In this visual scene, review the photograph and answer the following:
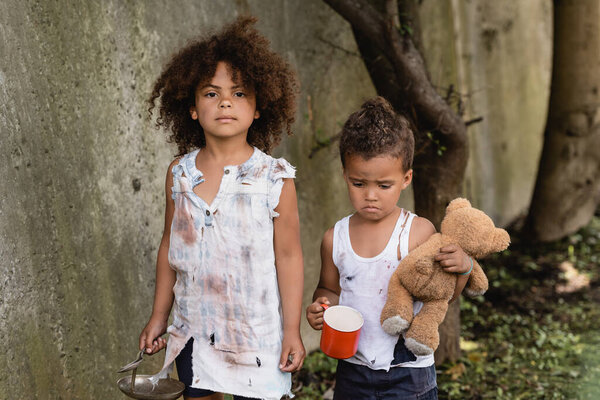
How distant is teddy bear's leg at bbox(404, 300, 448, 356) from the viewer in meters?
2.12

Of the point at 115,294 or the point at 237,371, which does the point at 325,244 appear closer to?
the point at 237,371

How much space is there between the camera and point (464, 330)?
470 cm

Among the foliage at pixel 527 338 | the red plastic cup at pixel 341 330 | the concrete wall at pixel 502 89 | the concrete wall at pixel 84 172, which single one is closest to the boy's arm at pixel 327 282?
the red plastic cup at pixel 341 330

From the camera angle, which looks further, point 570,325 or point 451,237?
point 570,325

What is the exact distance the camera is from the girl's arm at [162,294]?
7.71 feet

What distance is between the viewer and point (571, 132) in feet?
20.7

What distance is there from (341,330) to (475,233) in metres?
0.50

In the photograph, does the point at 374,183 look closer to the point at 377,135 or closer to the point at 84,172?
the point at 377,135

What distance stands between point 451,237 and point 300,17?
7.30 feet

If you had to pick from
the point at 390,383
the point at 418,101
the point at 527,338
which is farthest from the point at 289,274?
the point at 527,338

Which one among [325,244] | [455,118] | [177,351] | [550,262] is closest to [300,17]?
[455,118]

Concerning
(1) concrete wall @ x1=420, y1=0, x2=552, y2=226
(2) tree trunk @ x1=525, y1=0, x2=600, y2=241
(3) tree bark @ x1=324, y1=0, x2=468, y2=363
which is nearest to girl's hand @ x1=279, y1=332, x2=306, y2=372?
(3) tree bark @ x1=324, y1=0, x2=468, y2=363

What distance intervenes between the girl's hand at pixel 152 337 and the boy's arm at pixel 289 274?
1.41 feet

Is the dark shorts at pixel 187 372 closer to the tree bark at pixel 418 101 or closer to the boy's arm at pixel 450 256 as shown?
the boy's arm at pixel 450 256
